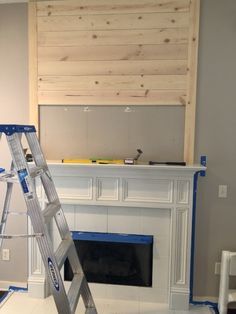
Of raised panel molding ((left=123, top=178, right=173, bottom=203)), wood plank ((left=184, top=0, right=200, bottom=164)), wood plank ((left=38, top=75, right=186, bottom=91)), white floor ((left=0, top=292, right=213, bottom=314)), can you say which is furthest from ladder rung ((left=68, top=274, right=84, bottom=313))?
wood plank ((left=38, top=75, right=186, bottom=91))

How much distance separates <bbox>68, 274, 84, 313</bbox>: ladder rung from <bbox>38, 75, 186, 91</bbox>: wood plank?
153 centimetres

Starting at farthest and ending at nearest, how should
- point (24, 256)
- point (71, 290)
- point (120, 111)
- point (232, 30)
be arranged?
point (24, 256)
point (120, 111)
point (232, 30)
point (71, 290)

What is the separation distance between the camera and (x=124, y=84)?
2564 mm

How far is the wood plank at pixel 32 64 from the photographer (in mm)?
2590

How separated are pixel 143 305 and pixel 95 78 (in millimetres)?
2014

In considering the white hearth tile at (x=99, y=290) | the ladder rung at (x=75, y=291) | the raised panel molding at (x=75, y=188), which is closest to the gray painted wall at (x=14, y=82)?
the raised panel molding at (x=75, y=188)

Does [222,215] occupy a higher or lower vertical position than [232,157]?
lower

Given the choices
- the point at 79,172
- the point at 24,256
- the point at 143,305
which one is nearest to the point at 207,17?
the point at 79,172

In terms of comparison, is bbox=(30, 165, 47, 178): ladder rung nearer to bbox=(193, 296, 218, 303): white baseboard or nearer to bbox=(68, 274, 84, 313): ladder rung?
bbox=(68, 274, 84, 313): ladder rung

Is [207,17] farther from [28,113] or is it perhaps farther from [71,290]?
[71,290]

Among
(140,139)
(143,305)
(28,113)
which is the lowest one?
(143,305)

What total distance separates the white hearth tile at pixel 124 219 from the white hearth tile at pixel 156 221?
0.06 metres

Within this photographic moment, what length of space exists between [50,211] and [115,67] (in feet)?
4.44

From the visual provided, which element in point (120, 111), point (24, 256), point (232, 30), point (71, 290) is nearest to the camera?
point (71, 290)
